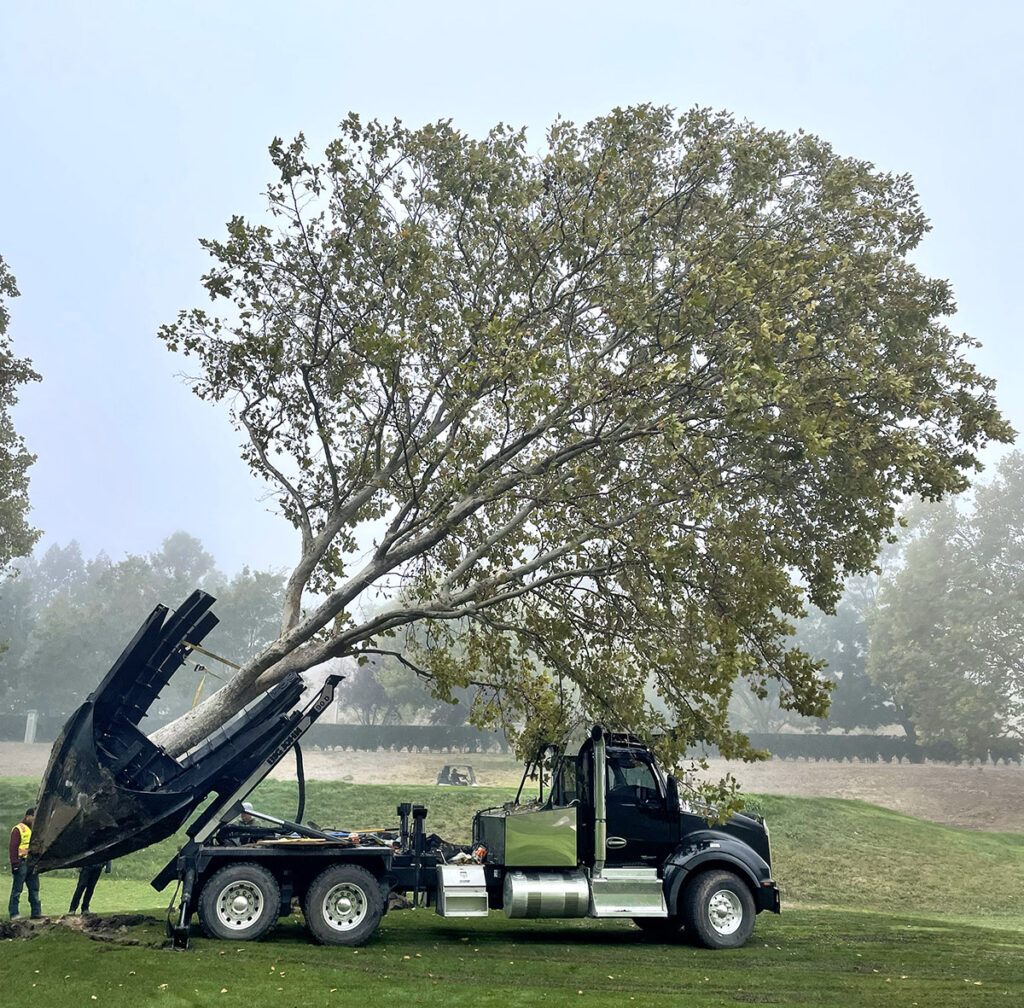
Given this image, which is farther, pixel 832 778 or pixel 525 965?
pixel 832 778

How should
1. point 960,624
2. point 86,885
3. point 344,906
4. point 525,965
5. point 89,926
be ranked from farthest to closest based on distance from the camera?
point 960,624 → point 86,885 → point 344,906 → point 89,926 → point 525,965

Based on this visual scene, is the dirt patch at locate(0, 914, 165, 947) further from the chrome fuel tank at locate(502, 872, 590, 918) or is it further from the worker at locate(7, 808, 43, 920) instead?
the chrome fuel tank at locate(502, 872, 590, 918)

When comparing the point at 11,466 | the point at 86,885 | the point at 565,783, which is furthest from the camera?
the point at 11,466

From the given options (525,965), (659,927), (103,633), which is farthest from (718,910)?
(103,633)

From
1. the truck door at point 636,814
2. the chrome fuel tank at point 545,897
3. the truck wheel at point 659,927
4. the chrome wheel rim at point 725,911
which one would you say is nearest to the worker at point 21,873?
the chrome fuel tank at point 545,897

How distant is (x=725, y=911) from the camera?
12367 mm

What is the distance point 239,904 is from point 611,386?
27.5ft

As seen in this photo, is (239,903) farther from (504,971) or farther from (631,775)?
(631,775)

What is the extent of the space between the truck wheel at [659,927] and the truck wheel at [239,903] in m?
5.18

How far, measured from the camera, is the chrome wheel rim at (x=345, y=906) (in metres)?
11.5

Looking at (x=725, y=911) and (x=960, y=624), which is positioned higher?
(x=960, y=624)

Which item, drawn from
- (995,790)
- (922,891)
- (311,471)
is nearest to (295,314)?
(311,471)

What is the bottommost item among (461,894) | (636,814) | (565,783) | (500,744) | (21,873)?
(461,894)

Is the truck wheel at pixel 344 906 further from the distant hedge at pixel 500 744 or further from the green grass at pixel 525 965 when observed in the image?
the distant hedge at pixel 500 744
